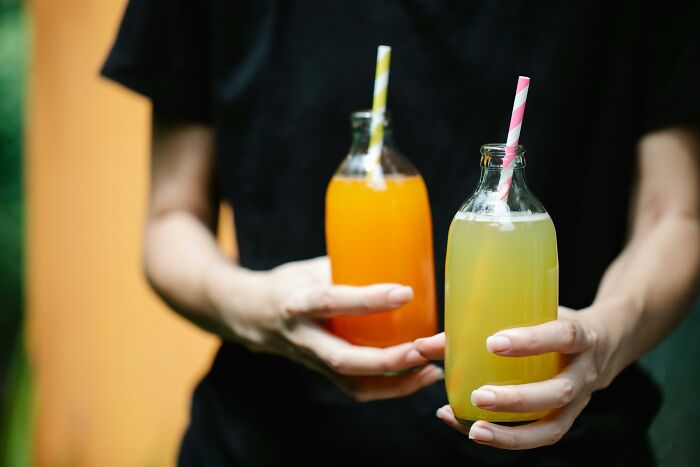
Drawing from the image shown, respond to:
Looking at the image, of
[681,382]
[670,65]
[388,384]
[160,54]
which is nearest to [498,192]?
[388,384]

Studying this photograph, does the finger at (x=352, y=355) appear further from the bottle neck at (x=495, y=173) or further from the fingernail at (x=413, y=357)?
the bottle neck at (x=495, y=173)

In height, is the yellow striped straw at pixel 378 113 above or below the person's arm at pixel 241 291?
above

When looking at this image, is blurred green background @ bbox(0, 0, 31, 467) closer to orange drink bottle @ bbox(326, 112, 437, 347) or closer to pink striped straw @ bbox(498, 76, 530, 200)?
orange drink bottle @ bbox(326, 112, 437, 347)

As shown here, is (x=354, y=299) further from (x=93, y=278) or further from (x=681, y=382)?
(x=93, y=278)

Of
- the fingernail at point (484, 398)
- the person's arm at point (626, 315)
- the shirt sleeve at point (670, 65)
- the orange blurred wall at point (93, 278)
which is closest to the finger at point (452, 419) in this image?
the person's arm at point (626, 315)

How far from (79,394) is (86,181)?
605 mm

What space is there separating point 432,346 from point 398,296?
6 centimetres

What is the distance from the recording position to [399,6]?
35.2 inches

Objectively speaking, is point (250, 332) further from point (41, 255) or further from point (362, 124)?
point (41, 255)

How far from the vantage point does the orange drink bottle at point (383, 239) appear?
2.61 feet

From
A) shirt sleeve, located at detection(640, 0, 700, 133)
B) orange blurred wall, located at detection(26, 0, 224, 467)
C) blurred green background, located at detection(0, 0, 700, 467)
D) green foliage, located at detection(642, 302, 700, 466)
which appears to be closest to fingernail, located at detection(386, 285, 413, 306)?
shirt sleeve, located at detection(640, 0, 700, 133)

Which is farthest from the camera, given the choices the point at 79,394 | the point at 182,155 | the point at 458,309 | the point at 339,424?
the point at 79,394

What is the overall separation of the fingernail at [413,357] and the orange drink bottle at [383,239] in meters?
0.07

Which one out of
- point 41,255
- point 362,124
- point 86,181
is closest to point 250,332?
point 362,124
